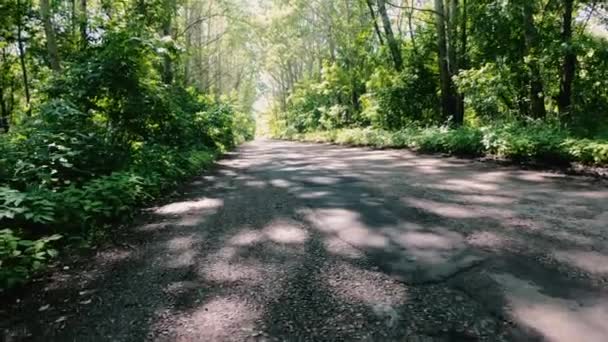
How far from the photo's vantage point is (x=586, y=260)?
3373 millimetres

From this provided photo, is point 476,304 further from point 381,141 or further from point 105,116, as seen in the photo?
point 381,141

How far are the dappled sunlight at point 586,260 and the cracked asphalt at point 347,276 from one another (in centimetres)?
2

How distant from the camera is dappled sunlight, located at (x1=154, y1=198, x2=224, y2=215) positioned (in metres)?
6.13

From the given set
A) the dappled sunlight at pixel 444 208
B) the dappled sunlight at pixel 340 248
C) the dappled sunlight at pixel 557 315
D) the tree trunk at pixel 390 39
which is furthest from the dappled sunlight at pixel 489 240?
the tree trunk at pixel 390 39

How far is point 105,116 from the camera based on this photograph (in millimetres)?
7797

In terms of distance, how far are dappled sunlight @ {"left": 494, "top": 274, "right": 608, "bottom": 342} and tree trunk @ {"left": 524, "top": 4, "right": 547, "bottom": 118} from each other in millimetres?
9759

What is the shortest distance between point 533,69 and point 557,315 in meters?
10.4

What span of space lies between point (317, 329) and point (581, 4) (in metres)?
12.3

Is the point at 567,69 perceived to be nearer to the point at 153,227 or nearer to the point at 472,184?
the point at 472,184

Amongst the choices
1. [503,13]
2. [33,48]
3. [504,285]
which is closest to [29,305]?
[504,285]

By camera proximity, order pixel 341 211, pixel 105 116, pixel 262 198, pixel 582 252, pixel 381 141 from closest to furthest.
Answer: pixel 582 252 < pixel 341 211 < pixel 262 198 < pixel 105 116 < pixel 381 141

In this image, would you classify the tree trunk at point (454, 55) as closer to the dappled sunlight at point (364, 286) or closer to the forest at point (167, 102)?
the forest at point (167, 102)

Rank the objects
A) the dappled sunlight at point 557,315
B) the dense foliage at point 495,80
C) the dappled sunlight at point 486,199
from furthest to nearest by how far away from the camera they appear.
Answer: the dense foliage at point 495,80 → the dappled sunlight at point 486,199 → the dappled sunlight at point 557,315

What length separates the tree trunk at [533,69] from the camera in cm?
1085
